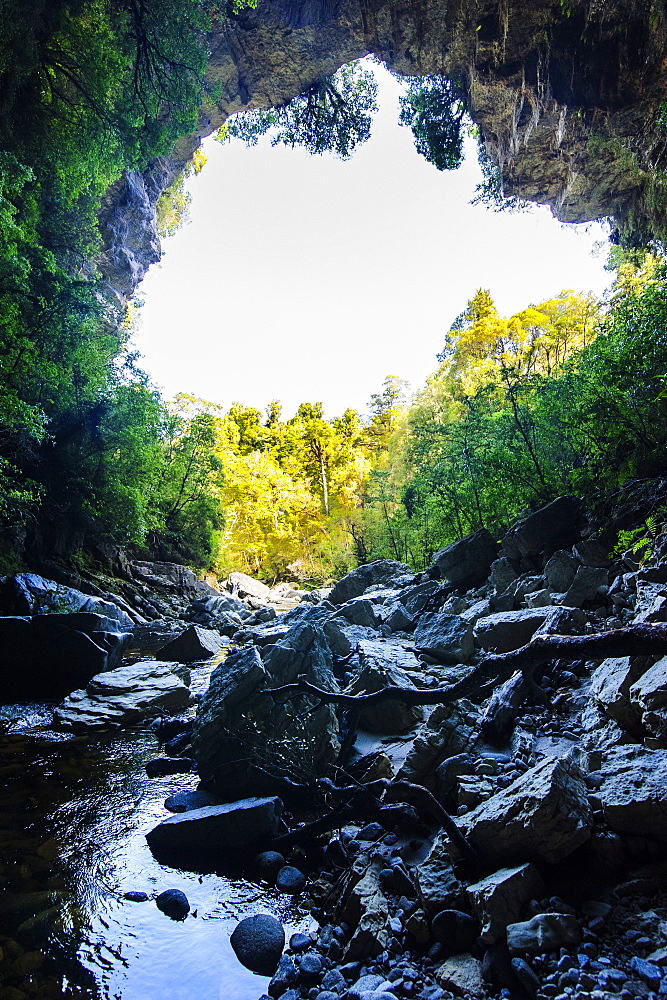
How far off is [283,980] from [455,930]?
845 mm

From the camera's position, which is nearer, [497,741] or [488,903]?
[488,903]

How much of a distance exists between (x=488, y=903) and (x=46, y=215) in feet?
65.2

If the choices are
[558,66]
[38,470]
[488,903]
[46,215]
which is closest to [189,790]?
[488,903]

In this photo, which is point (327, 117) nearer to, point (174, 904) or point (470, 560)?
point (470, 560)

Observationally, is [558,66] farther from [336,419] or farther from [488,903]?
[336,419]

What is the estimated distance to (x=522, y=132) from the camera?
15.4 m

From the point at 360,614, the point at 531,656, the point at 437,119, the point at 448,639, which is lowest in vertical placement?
the point at 531,656

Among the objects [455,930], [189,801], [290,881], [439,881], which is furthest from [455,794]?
[189,801]

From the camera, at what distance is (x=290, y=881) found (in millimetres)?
2705

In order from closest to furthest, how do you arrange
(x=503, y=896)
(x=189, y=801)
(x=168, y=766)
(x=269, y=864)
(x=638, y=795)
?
(x=503, y=896) < (x=638, y=795) < (x=269, y=864) < (x=189, y=801) < (x=168, y=766)

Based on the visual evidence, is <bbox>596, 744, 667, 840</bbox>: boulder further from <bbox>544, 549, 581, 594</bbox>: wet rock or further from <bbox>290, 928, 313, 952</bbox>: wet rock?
<bbox>544, 549, 581, 594</bbox>: wet rock

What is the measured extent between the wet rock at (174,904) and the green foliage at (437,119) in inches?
916

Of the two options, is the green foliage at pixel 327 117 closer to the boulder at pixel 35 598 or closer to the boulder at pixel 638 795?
the boulder at pixel 35 598

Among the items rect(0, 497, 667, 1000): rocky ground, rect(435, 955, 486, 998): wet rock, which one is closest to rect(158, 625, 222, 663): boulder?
rect(0, 497, 667, 1000): rocky ground
